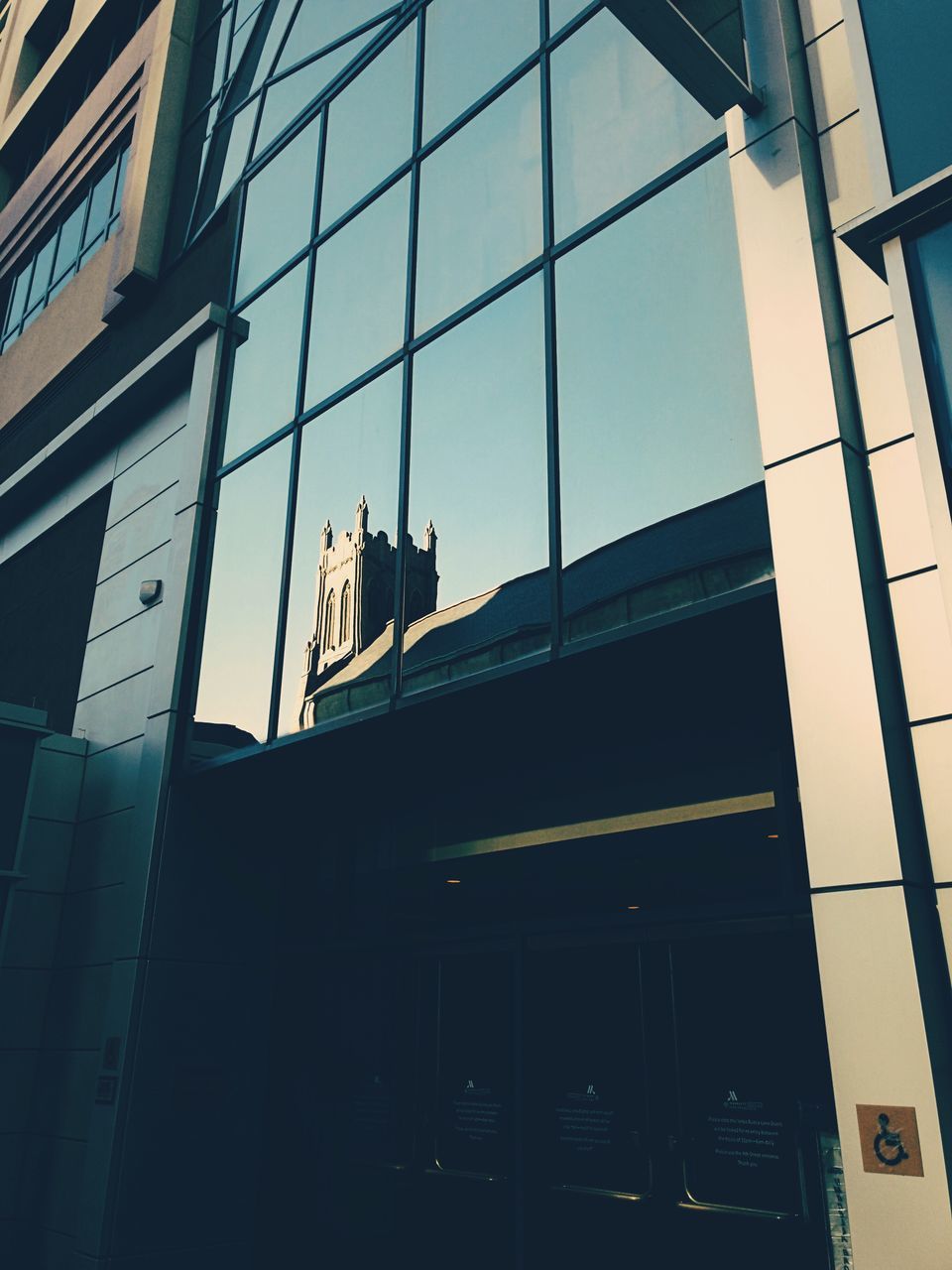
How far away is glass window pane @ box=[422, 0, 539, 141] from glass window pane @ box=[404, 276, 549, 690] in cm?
235

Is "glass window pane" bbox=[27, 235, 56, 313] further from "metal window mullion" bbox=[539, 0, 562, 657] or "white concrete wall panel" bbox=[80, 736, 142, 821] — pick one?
"metal window mullion" bbox=[539, 0, 562, 657]

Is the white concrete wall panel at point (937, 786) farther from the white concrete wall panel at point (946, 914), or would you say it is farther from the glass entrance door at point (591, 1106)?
the glass entrance door at point (591, 1106)

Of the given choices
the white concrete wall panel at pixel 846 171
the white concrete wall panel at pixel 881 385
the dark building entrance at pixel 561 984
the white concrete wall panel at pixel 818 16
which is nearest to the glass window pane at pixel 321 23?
the white concrete wall panel at pixel 818 16

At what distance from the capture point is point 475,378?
8453mm

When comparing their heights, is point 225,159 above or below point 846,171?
above

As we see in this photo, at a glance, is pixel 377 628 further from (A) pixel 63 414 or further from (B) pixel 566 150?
(A) pixel 63 414

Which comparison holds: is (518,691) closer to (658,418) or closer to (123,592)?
(658,418)

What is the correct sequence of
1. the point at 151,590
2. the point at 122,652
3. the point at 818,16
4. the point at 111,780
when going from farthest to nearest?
the point at 122,652 < the point at 151,590 < the point at 111,780 < the point at 818,16

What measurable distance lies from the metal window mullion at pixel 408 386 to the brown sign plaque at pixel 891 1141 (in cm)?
462

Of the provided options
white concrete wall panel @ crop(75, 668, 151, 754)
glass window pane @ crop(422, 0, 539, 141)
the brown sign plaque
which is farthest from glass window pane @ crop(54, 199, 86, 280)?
the brown sign plaque

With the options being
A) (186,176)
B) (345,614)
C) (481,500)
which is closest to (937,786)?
(481,500)

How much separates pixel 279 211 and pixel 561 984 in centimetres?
900

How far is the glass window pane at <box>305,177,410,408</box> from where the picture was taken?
9633mm

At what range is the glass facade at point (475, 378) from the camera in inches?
269
